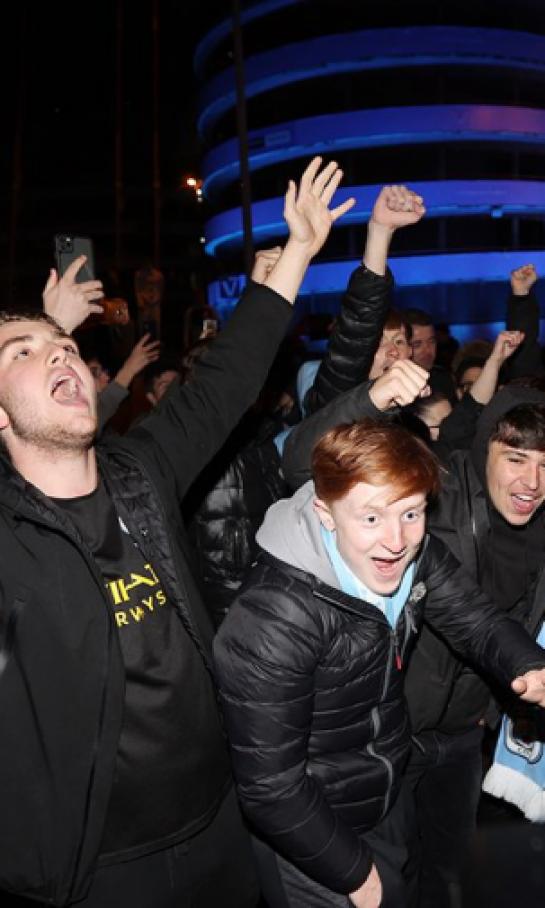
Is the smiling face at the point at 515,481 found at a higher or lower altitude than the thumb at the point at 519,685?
higher

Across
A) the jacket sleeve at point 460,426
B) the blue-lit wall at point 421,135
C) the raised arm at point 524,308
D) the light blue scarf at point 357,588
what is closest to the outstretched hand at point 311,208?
the light blue scarf at point 357,588

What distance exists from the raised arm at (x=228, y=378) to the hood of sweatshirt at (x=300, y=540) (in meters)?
0.38

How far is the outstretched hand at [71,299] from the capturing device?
2871mm

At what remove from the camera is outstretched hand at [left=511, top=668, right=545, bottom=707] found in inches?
94.2

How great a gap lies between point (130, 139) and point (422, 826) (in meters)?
74.7

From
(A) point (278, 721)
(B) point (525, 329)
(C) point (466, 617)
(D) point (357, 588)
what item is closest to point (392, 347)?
(B) point (525, 329)

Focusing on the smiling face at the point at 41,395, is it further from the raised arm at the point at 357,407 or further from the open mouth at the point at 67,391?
the raised arm at the point at 357,407

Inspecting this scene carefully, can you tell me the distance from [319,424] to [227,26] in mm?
44996

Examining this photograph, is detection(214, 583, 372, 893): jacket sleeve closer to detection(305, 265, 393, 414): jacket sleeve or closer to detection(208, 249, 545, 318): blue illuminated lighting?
detection(305, 265, 393, 414): jacket sleeve

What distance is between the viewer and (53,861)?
2018mm

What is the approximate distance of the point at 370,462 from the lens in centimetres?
223

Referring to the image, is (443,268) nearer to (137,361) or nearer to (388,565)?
(137,361)

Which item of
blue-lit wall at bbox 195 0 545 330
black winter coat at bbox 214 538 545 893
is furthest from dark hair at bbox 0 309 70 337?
blue-lit wall at bbox 195 0 545 330

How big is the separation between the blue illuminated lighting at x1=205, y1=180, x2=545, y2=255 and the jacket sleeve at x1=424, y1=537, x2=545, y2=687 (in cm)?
3710
